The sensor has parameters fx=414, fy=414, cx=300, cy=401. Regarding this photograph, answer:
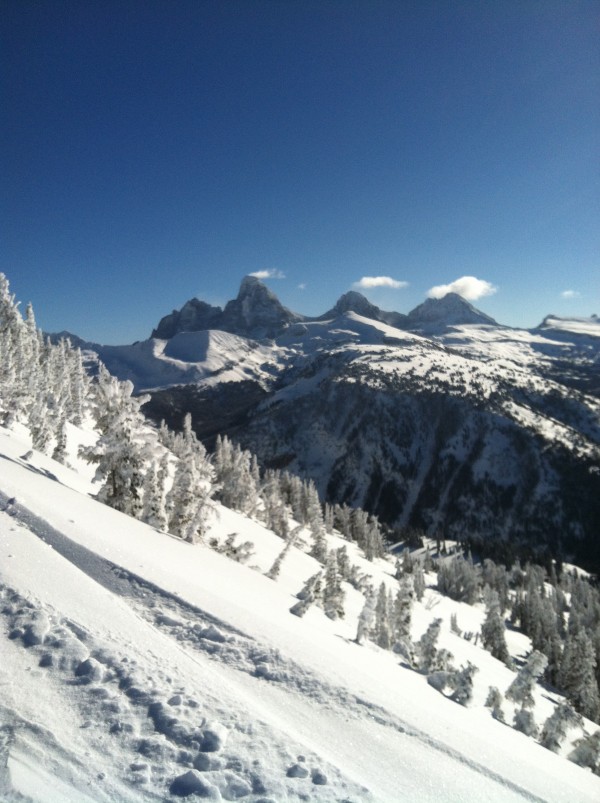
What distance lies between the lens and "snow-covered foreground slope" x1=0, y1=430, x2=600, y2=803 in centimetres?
598

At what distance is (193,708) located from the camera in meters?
7.23

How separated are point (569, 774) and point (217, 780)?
9.88 m

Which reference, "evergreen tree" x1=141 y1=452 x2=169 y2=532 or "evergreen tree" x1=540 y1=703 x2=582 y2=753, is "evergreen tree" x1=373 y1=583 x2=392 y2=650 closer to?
"evergreen tree" x1=540 y1=703 x2=582 y2=753

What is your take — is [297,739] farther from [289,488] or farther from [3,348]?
[289,488]

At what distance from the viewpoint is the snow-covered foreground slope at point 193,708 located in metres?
5.98

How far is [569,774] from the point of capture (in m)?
10.4

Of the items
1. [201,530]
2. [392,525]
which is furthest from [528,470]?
[201,530]

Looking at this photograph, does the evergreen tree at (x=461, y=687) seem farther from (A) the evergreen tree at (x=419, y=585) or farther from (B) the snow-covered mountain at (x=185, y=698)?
(A) the evergreen tree at (x=419, y=585)

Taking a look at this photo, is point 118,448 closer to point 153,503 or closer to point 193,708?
point 153,503

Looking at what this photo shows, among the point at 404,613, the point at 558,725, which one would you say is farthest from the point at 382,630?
the point at 558,725

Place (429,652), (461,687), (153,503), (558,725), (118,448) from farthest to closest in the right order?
(429,652)
(558,725)
(153,503)
(118,448)
(461,687)

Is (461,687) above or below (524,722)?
above

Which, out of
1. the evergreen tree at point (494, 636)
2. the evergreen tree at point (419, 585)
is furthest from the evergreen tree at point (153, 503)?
the evergreen tree at point (419, 585)

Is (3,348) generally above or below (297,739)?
above
